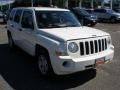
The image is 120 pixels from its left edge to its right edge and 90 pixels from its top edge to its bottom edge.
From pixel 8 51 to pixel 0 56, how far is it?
92 cm

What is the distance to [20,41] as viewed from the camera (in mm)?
8617

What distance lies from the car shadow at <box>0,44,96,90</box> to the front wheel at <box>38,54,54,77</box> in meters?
0.18

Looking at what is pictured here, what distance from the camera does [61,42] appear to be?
586cm

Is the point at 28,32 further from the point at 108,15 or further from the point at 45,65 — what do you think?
the point at 108,15

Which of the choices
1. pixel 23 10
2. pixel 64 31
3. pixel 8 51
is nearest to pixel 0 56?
pixel 8 51

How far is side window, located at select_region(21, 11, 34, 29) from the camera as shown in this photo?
7.37m

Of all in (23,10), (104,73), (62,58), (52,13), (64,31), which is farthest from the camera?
(23,10)

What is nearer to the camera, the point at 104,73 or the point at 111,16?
the point at 104,73

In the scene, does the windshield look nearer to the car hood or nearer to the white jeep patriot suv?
the white jeep patriot suv

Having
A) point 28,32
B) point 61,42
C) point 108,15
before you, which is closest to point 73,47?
point 61,42

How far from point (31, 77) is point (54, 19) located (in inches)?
73.1

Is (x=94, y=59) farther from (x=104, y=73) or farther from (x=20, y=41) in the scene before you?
(x=20, y=41)

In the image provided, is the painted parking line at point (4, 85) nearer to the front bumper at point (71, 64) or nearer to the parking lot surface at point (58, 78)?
the parking lot surface at point (58, 78)

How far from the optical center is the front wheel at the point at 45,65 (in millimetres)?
6293
